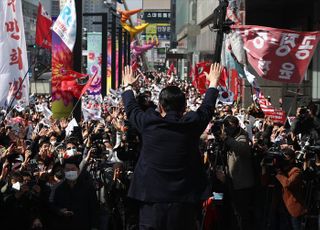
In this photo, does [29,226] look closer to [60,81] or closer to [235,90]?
[60,81]

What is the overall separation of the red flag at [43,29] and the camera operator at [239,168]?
23.3 ft

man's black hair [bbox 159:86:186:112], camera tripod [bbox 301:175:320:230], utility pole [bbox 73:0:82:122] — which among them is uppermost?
man's black hair [bbox 159:86:186:112]

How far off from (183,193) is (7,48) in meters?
5.02

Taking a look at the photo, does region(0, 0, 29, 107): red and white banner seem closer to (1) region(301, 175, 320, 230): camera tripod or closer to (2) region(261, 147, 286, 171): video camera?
(2) region(261, 147, 286, 171): video camera

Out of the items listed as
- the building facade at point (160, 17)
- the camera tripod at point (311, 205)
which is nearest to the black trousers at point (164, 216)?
the camera tripod at point (311, 205)

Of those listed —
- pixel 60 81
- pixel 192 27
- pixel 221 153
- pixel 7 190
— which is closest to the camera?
pixel 7 190

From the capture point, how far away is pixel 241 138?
8.23 meters

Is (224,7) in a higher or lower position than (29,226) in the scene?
higher

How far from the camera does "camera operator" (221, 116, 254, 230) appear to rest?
8.16 meters

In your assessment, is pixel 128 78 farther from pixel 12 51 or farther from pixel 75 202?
pixel 12 51

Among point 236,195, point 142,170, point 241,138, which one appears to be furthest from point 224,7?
point 142,170

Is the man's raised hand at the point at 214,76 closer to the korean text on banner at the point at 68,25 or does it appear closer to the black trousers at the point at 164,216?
the black trousers at the point at 164,216

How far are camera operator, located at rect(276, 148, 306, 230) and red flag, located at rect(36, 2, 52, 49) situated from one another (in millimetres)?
7354

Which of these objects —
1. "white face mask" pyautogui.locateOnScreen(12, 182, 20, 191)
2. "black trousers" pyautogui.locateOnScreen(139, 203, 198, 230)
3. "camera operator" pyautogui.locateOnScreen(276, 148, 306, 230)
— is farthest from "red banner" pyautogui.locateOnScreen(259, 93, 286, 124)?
"black trousers" pyautogui.locateOnScreen(139, 203, 198, 230)
